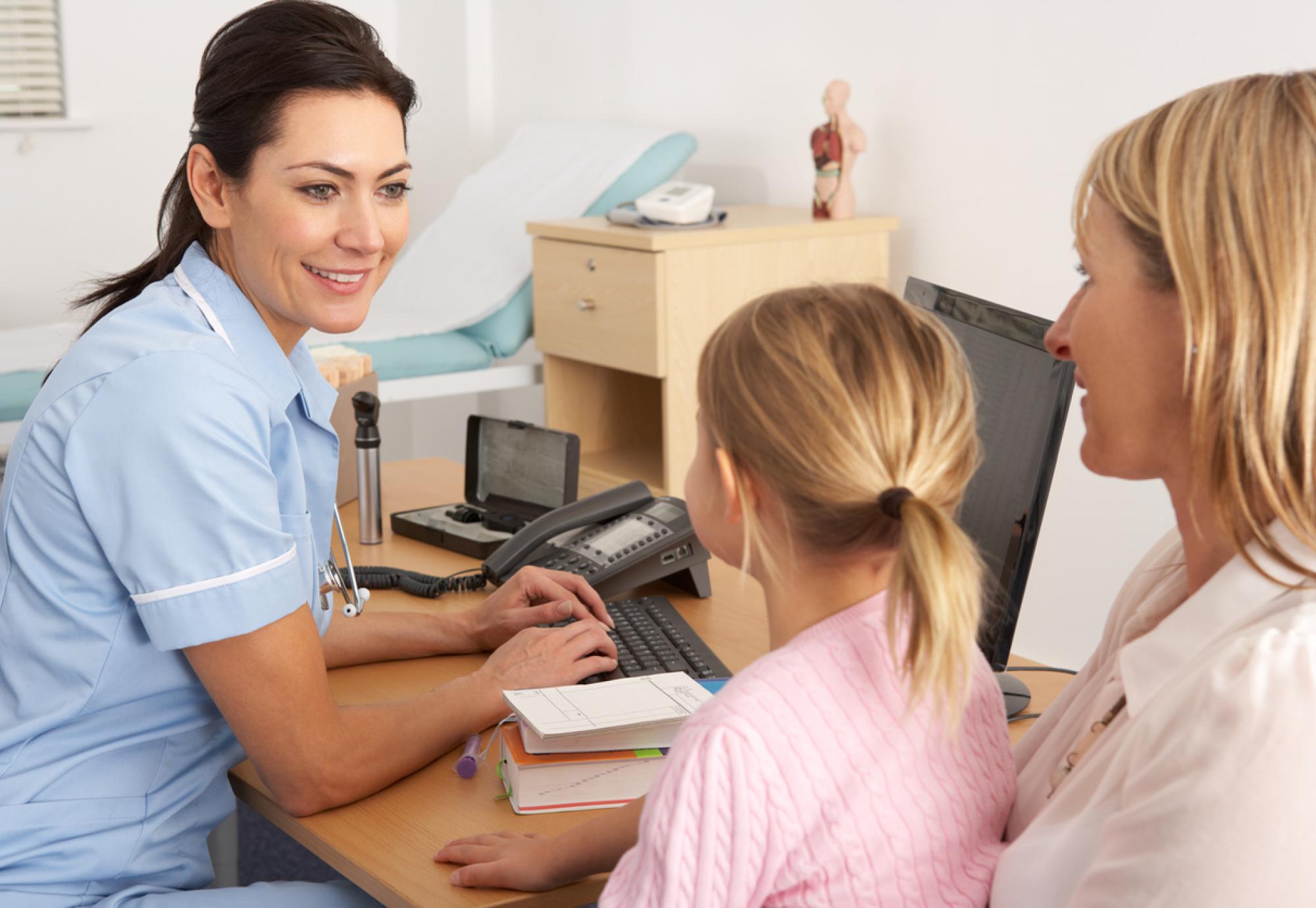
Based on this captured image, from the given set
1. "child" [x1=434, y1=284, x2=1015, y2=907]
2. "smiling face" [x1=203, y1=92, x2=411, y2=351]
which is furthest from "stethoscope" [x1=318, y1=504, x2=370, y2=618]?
"child" [x1=434, y1=284, x2=1015, y2=907]

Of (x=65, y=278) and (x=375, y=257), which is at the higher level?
(x=375, y=257)

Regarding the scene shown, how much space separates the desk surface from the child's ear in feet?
1.07

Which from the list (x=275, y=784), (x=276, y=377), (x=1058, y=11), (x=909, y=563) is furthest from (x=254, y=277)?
Answer: (x=1058, y=11)

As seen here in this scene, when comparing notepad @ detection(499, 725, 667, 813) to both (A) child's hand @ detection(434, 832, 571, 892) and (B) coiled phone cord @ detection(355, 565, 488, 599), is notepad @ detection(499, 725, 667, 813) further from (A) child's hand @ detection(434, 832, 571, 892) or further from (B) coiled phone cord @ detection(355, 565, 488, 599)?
(B) coiled phone cord @ detection(355, 565, 488, 599)

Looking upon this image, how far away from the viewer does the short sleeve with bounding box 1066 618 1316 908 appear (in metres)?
0.69

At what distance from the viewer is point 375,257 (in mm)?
1420

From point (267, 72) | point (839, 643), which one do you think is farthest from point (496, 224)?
point (839, 643)

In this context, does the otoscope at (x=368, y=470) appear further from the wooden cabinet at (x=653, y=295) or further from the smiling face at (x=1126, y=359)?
the smiling face at (x=1126, y=359)

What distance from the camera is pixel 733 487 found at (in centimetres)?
94

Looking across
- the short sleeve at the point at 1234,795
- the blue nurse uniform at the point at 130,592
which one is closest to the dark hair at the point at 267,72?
the blue nurse uniform at the point at 130,592

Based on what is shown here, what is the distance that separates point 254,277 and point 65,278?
3494 millimetres

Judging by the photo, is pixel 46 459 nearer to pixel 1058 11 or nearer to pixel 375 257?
pixel 375 257

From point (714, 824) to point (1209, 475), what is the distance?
37 centimetres

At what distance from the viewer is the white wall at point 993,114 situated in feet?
8.62
